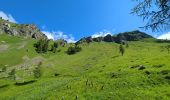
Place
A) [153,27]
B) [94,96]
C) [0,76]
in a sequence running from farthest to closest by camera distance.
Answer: [0,76] → [94,96] → [153,27]

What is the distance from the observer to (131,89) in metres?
63.8

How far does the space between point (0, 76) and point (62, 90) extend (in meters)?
127

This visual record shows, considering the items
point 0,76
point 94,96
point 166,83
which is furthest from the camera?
point 0,76

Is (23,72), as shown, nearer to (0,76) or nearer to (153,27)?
(0,76)

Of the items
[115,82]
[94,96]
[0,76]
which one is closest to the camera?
[94,96]

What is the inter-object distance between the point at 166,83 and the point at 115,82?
10.2 metres

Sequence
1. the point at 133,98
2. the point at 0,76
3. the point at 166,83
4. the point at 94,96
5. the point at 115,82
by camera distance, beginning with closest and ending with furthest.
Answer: the point at 133,98, the point at 94,96, the point at 166,83, the point at 115,82, the point at 0,76

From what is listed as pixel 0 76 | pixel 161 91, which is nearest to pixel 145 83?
pixel 161 91

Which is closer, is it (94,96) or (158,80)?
(94,96)

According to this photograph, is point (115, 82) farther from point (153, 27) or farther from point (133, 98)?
point (153, 27)

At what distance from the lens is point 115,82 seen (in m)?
71.1

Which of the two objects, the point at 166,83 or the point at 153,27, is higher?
the point at 153,27

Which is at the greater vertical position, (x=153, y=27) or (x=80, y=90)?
(x=153, y=27)

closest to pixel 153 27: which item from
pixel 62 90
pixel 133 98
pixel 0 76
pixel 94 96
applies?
pixel 133 98
